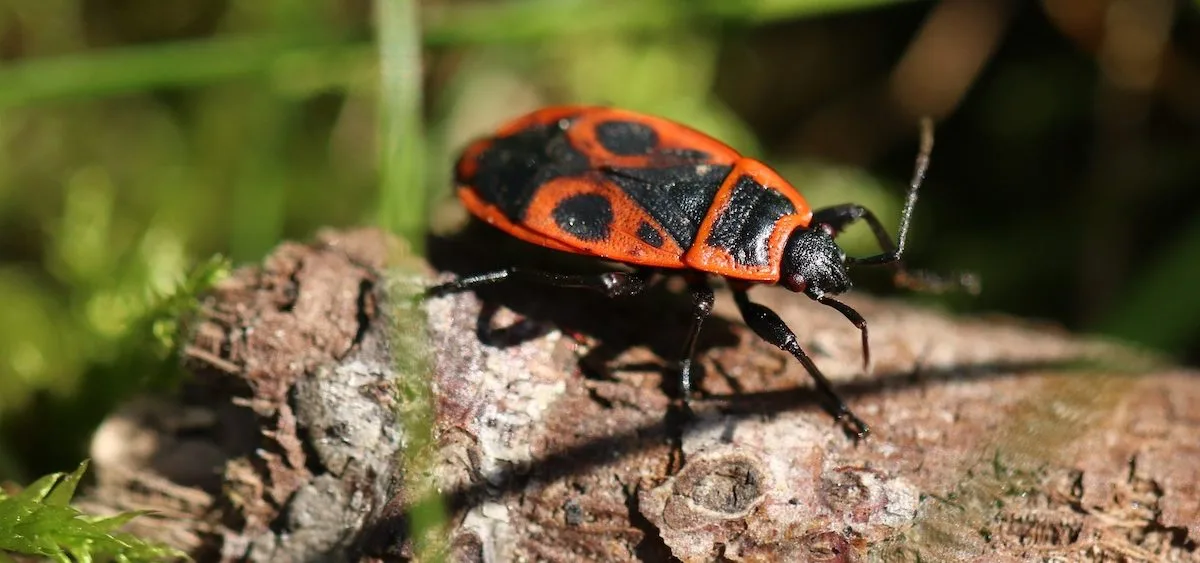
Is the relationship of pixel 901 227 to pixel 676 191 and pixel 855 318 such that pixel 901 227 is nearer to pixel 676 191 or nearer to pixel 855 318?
pixel 855 318

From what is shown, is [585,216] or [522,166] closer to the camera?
[585,216]

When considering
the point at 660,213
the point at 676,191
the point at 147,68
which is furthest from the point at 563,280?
the point at 147,68

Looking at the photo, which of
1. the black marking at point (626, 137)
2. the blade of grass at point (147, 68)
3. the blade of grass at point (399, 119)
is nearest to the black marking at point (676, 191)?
the black marking at point (626, 137)

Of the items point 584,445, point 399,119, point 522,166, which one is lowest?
point 584,445

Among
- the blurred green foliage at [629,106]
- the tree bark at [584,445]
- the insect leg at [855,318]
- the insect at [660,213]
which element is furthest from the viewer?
the blurred green foliage at [629,106]

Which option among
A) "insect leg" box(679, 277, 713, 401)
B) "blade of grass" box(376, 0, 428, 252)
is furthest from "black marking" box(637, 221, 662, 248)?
"blade of grass" box(376, 0, 428, 252)

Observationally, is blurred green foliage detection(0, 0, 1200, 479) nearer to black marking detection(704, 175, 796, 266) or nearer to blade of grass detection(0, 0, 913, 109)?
blade of grass detection(0, 0, 913, 109)

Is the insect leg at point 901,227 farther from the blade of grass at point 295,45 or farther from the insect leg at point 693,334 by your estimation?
the blade of grass at point 295,45

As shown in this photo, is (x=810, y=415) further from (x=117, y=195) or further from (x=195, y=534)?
(x=117, y=195)
